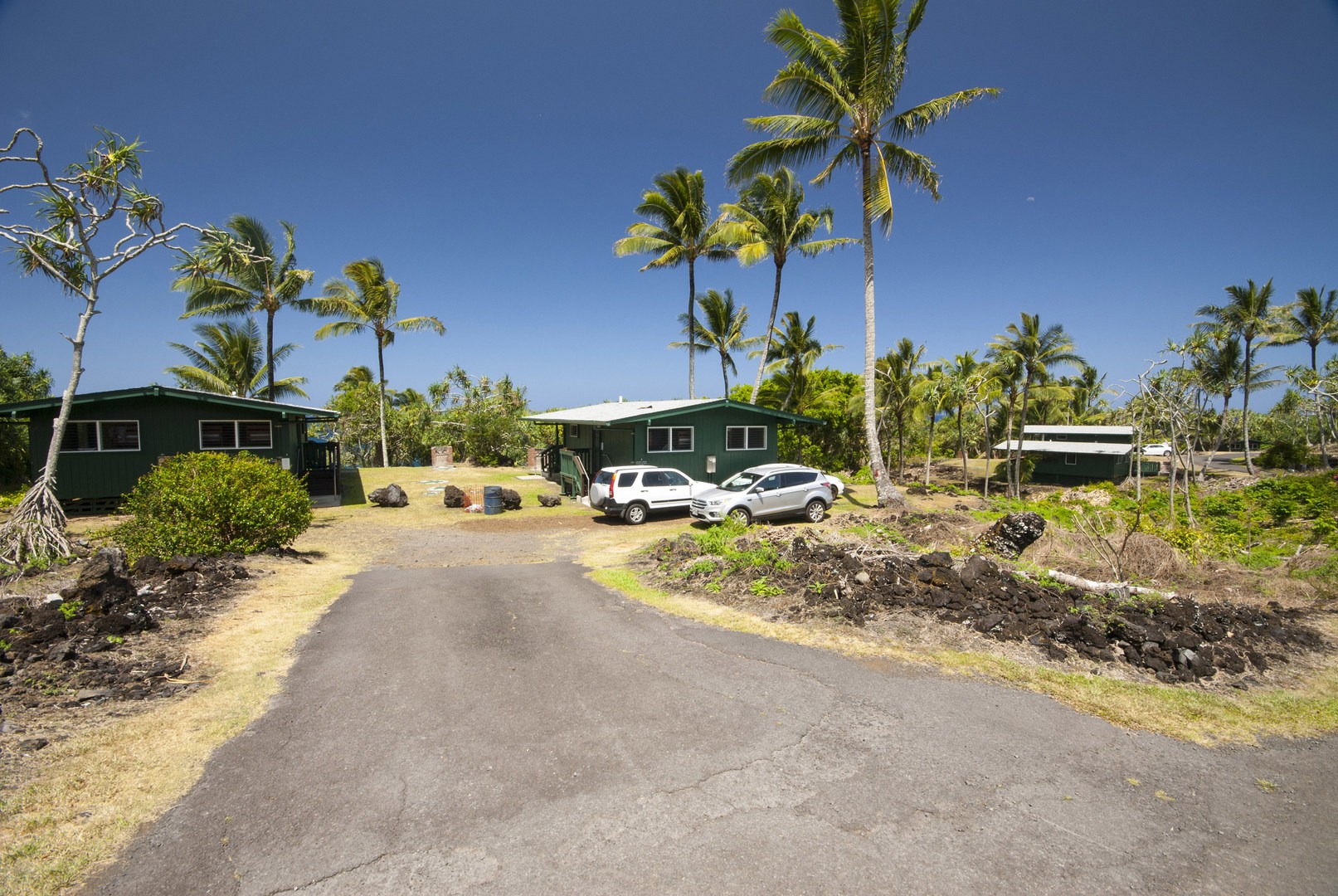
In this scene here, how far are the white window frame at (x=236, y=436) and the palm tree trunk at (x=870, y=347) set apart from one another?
64.7 ft

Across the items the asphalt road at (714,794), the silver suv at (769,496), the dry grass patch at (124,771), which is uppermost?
the silver suv at (769,496)

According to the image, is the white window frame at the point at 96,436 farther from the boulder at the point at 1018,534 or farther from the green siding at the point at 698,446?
the boulder at the point at 1018,534

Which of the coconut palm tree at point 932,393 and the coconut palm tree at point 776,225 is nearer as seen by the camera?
the coconut palm tree at point 776,225

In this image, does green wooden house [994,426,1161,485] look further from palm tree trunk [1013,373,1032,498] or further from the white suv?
the white suv

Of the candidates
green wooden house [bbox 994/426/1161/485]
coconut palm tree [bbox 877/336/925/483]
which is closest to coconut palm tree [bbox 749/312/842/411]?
coconut palm tree [bbox 877/336/925/483]

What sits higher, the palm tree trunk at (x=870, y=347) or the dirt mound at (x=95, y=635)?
the palm tree trunk at (x=870, y=347)

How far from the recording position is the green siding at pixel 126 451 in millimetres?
17531

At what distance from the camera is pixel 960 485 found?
4181cm

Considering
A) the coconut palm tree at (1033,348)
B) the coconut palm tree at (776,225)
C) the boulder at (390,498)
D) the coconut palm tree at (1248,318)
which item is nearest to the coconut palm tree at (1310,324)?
the coconut palm tree at (1248,318)

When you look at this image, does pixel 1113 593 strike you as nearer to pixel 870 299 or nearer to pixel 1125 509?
pixel 870 299

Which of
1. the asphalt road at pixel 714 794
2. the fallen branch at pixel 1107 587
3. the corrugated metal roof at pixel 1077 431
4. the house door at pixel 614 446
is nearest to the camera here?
the asphalt road at pixel 714 794

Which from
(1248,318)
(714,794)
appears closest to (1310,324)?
(1248,318)

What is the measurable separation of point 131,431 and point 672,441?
1678 cm

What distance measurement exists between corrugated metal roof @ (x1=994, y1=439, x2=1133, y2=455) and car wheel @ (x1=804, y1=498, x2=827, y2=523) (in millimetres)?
29281
